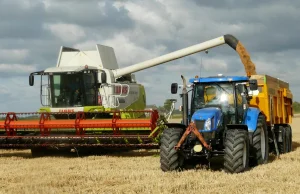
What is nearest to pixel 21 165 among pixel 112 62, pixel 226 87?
pixel 226 87

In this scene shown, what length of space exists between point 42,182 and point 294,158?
217 inches

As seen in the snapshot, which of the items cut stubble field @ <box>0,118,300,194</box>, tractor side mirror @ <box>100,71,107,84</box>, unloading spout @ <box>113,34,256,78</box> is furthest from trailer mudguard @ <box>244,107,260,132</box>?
unloading spout @ <box>113,34,256,78</box>

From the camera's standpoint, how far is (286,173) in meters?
7.80

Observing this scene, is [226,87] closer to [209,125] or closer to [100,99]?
[209,125]

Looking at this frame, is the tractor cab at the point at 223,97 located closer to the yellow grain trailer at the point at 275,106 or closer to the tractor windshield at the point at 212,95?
the tractor windshield at the point at 212,95

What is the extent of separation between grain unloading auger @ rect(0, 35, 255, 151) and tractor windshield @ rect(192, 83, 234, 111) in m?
0.77

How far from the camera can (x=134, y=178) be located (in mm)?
7598

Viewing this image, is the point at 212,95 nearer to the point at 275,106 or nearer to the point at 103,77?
the point at 275,106

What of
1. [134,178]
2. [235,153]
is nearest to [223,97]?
[235,153]

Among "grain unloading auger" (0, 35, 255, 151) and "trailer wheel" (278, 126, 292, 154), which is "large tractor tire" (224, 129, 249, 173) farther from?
"trailer wheel" (278, 126, 292, 154)

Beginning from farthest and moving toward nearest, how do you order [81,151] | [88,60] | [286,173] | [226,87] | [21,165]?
1. [88,60]
2. [81,151]
3. [21,165]
4. [226,87]
5. [286,173]

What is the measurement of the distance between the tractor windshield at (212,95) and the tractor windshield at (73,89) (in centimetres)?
476

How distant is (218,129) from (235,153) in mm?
658

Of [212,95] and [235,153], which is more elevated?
[212,95]
